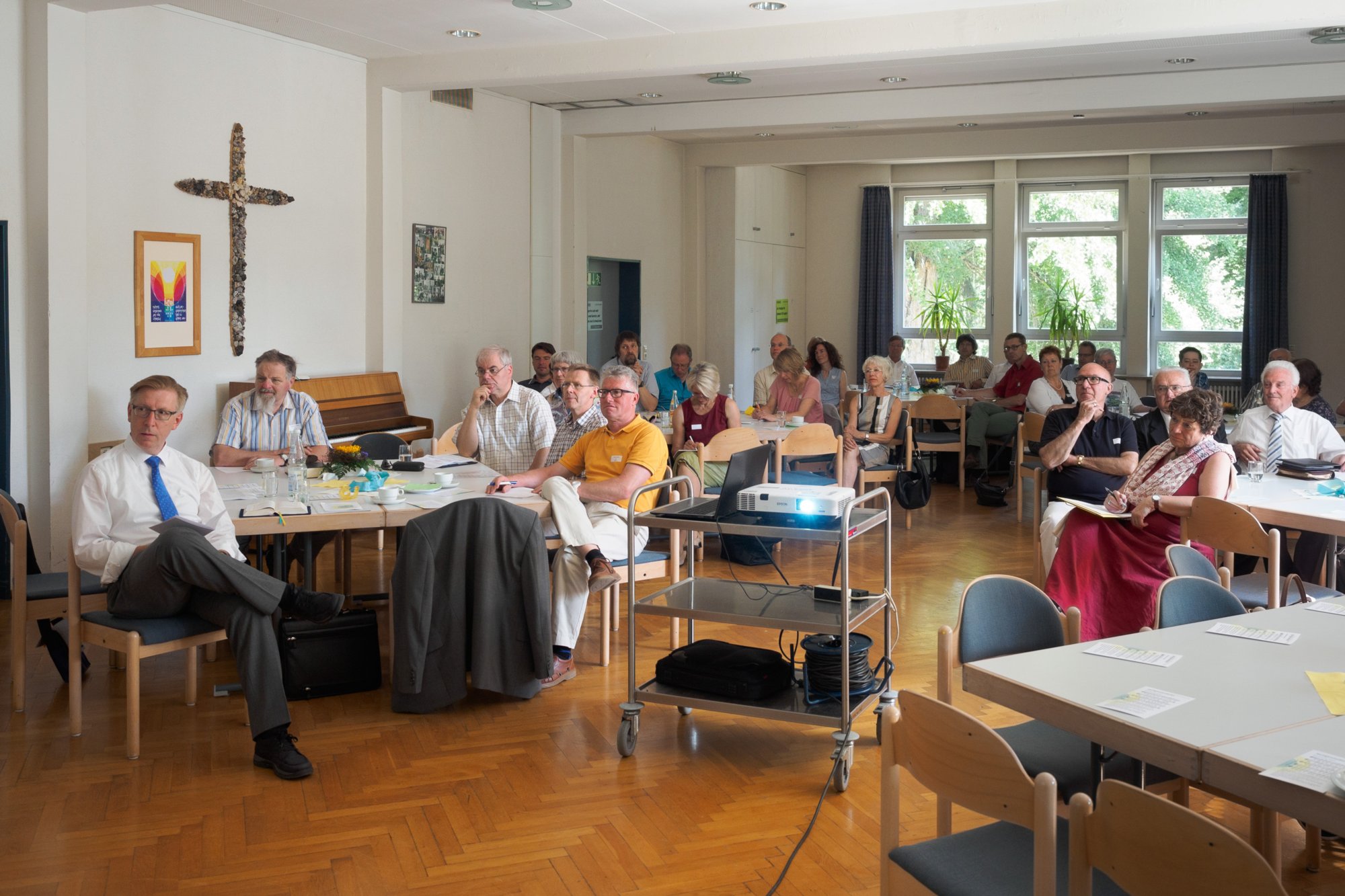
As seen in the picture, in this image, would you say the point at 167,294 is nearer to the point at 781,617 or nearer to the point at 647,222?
the point at 781,617

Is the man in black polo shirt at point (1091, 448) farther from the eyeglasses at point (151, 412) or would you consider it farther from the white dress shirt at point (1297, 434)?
the eyeglasses at point (151, 412)

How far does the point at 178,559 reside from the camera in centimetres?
402

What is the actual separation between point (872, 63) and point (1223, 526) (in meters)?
5.28

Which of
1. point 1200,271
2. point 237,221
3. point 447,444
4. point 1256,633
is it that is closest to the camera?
point 1256,633

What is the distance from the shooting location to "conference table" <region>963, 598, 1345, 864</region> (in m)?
2.18

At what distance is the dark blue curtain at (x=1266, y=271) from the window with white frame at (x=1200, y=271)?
37 cm

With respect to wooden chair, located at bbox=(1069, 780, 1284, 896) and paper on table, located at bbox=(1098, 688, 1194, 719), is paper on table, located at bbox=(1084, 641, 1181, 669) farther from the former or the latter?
wooden chair, located at bbox=(1069, 780, 1284, 896)

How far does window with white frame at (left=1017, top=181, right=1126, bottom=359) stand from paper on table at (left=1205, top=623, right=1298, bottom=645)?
11344 mm

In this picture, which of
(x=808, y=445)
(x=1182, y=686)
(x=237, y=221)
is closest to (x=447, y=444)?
→ (x=237, y=221)

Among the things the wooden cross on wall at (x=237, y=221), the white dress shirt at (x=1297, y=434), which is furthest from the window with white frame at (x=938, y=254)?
Answer: the wooden cross on wall at (x=237, y=221)

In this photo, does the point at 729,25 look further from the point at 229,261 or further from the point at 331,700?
the point at 331,700

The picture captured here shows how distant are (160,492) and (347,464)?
1.14m

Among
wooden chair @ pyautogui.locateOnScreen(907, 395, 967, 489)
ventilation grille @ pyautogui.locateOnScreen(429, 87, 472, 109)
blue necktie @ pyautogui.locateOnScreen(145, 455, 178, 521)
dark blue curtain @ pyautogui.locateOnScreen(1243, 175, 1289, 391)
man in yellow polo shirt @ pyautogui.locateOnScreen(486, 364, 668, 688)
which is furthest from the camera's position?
dark blue curtain @ pyautogui.locateOnScreen(1243, 175, 1289, 391)

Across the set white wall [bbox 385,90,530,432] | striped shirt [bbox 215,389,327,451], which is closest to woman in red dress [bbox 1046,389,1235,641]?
striped shirt [bbox 215,389,327,451]
